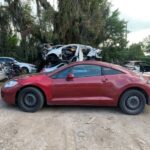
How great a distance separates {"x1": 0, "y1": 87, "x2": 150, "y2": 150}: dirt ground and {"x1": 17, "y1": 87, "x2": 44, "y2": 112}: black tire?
19 centimetres

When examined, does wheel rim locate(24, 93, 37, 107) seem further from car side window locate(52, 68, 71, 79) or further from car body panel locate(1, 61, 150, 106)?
car side window locate(52, 68, 71, 79)

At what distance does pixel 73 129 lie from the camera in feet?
20.5

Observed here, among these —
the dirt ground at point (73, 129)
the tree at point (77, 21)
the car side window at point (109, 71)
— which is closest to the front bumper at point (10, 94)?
the dirt ground at point (73, 129)

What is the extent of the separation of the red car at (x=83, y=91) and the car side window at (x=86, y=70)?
0.24 ft

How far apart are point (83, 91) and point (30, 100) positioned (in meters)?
1.47

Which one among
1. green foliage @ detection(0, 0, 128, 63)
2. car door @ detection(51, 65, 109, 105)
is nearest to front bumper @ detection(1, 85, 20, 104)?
car door @ detection(51, 65, 109, 105)

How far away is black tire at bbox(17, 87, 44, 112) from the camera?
7750 mm

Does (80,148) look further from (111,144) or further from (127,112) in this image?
(127,112)

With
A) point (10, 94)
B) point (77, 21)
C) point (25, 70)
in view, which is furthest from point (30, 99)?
point (77, 21)

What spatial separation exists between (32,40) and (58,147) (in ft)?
58.1

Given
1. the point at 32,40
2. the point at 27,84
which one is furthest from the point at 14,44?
the point at 27,84

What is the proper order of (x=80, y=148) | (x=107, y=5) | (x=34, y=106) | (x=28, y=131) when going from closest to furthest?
(x=80, y=148) → (x=28, y=131) → (x=34, y=106) → (x=107, y=5)

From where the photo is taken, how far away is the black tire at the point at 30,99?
25.4 feet

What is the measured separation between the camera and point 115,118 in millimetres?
7246
